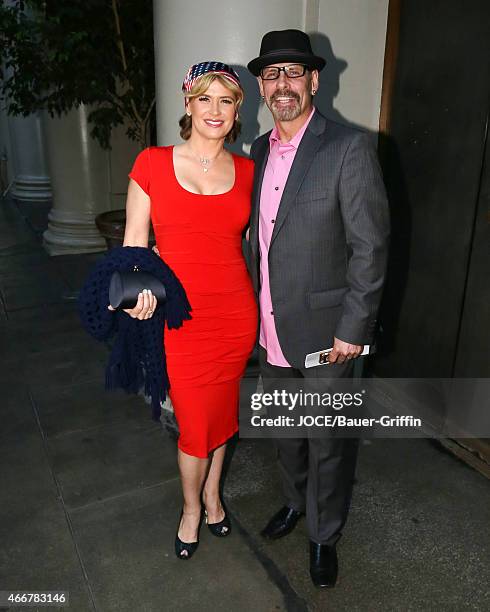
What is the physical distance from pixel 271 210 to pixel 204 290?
0.47m

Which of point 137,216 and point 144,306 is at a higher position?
point 137,216

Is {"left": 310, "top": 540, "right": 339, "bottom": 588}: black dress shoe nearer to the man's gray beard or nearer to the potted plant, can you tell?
the man's gray beard

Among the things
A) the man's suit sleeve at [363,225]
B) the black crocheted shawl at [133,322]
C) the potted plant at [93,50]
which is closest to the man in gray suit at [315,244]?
the man's suit sleeve at [363,225]

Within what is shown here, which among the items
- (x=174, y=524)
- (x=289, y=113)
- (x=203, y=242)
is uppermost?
(x=289, y=113)

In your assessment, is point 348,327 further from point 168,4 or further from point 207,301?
point 168,4

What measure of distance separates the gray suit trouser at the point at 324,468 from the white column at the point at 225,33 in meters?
1.69

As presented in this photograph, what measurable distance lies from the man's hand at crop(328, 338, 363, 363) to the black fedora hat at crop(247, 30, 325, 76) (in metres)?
1.21

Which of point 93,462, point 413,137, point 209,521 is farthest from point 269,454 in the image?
point 413,137

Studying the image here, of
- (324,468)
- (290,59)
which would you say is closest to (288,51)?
(290,59)

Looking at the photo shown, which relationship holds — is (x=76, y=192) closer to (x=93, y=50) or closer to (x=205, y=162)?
(x=93, y=50)
